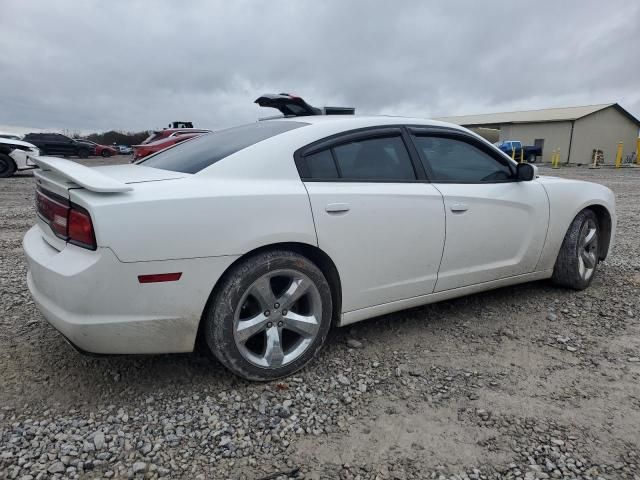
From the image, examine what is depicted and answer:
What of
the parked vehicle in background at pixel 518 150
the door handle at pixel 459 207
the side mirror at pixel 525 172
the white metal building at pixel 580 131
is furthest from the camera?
the white metal building at pixel 580 131

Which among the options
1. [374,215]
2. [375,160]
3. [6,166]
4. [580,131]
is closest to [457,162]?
[375,160]

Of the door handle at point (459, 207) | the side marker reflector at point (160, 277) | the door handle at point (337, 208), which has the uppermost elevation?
the door handle at point (337, 208)

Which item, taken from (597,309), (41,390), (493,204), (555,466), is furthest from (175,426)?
(597,309)

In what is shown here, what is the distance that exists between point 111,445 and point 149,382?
1.64 ft

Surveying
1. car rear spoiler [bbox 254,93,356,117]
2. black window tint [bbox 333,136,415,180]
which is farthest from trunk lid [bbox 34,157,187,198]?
car rear spoiler [bbox 254,93,356,117]

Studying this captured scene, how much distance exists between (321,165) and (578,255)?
249 centimetres

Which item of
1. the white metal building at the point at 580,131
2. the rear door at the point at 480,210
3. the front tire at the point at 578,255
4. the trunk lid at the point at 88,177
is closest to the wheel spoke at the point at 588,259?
the front tire at the point at 578,255

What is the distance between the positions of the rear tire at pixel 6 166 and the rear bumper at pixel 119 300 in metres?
13.3

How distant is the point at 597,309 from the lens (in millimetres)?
3625

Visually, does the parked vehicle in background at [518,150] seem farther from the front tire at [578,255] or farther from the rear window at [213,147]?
the rear window at [213,147]

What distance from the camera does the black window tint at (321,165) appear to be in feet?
8.54

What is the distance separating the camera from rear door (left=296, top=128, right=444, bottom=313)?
2566 millimetres

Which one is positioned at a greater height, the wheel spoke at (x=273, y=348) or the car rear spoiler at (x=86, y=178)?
the car rear spoiler at (x=86, y=178)

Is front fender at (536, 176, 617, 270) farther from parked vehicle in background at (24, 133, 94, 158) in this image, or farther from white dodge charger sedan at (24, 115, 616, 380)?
parked vehicle in background at (24, 133, 94, 158)
